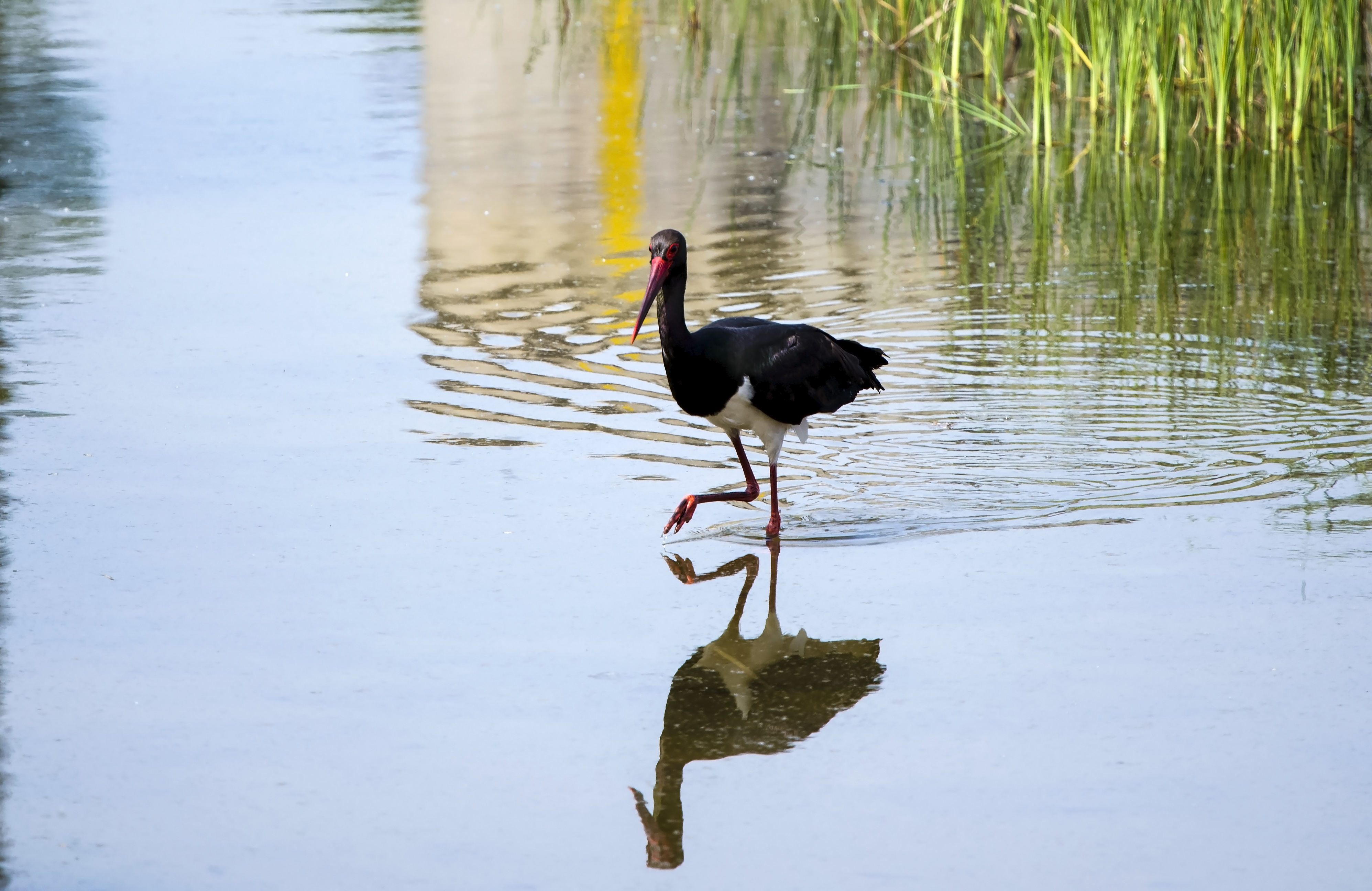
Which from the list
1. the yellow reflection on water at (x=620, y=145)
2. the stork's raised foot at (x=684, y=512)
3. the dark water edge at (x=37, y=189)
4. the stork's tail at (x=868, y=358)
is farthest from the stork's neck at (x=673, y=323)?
the yellow reflection on water at (x=620, y=145)

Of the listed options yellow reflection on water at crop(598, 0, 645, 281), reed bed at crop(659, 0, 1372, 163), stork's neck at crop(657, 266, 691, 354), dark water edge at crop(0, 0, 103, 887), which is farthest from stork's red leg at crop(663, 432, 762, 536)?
reed bed at crop(659, 0, 1372, 163)

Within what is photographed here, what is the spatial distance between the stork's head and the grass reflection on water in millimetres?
963

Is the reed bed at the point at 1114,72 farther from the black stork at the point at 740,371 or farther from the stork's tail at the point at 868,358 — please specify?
the black stork at the point at 740,371

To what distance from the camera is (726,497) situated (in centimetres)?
637

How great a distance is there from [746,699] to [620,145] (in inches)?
382

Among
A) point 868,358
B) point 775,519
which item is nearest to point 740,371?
point 775,519

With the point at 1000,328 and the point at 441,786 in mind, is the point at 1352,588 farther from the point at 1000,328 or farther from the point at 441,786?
the point at 1000,328

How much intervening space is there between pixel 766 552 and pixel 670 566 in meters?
0.40

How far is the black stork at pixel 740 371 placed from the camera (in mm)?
6184

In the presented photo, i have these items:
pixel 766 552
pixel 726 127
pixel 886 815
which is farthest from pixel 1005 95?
pixel 886 815

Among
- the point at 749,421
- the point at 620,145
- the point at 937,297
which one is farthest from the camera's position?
the point at 620,145

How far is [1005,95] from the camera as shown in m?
13.2

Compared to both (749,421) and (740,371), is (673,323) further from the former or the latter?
(749,421)

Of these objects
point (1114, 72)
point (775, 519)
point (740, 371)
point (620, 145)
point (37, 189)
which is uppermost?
point (1114, 72)
